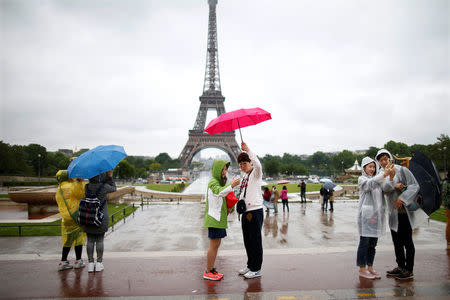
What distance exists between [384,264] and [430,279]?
929mm

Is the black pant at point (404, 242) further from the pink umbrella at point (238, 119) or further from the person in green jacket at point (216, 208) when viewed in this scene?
the person in green jacket at point (216, 208)

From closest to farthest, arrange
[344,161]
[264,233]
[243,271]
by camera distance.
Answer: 1. [243,271]
2. [264,233]
3. [344,161]

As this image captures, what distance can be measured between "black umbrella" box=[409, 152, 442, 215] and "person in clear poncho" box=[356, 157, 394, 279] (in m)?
0.61

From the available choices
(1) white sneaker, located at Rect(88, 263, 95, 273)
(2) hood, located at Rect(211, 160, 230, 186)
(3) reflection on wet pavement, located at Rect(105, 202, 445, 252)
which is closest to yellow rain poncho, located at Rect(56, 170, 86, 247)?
(1) white sneaker, located at Rect(88, 263, 95, 273)

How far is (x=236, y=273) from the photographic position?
561 cm

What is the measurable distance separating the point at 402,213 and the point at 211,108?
78439mm

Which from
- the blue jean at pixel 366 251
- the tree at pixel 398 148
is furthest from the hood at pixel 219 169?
the tree at pixel 398 148

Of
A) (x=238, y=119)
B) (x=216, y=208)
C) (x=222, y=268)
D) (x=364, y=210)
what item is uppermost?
(x=238, y=119)

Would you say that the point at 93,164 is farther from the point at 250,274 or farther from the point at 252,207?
the point at 250,274

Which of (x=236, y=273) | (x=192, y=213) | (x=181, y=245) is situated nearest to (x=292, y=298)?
(x=236, y=273)

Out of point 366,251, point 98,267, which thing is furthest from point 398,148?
point 98,267

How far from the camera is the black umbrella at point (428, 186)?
201 inches

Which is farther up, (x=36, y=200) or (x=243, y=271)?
(x=36, y=200)

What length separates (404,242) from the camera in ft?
17.2
